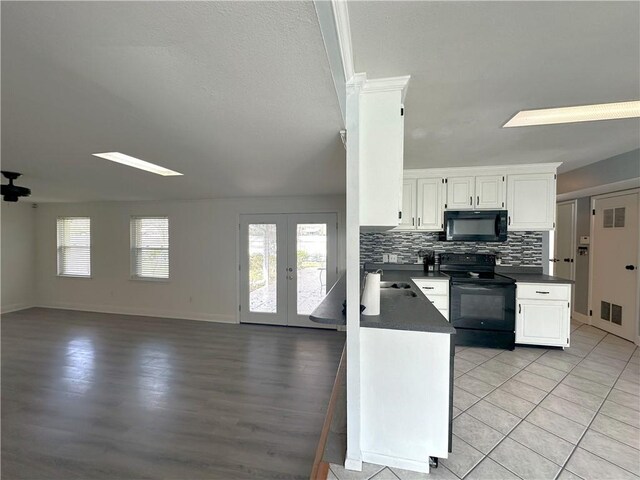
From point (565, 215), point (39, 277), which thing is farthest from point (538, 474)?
point (39, 277)

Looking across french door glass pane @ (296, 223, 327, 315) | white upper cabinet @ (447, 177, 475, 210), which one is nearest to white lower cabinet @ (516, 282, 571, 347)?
white upper cabinet @ (447, 177, 475, 210)

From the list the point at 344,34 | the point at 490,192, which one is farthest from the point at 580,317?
the point at 344,34

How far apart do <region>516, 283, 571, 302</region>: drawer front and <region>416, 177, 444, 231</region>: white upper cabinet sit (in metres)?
1.17

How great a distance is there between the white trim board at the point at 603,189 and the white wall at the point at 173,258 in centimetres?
331

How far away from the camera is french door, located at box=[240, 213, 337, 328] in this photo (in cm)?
466

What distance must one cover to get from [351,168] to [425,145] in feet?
5.01

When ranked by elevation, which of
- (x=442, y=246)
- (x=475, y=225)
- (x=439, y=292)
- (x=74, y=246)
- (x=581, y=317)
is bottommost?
(x=581, y=317)

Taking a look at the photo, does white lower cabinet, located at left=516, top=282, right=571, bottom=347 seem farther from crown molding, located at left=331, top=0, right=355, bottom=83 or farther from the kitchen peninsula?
crown molding, located at left=331, top=0, right=355, bottom=83

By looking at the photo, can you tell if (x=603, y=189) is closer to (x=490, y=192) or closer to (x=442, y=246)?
(x=490, y=192)

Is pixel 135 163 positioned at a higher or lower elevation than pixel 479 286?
higher

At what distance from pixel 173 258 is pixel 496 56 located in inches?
215

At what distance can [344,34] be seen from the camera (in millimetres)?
1138

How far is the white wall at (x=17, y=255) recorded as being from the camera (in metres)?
5.41

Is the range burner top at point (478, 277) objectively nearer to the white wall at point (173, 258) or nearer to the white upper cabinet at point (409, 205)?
the white upper cabinet at point (409, 205)
